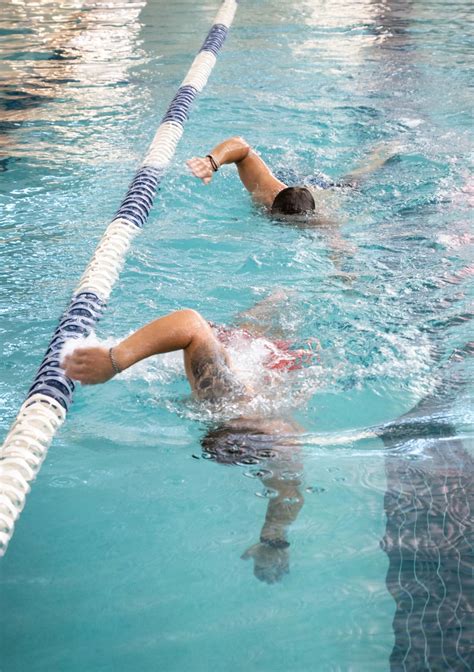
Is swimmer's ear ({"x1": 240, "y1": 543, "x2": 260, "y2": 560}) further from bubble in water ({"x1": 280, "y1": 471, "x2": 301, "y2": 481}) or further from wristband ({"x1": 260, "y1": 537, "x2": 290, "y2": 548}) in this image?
bubble in water ({"x1": 280, "y1": 471, "x2": 301, "y2": 481})

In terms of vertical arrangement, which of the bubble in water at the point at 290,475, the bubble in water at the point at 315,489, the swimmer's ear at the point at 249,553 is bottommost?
the bubble in water at the point at 290,475

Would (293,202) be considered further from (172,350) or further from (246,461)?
(246,461)

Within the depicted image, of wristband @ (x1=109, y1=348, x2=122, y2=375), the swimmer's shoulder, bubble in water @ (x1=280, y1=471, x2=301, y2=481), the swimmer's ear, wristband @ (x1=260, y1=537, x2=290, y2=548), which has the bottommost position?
bubble in water @ (x1=280, y1=471, x2=301, y2=481)

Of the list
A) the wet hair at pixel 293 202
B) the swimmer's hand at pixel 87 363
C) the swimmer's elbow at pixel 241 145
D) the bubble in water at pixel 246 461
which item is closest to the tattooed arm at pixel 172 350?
the swimmer's hand at pixel 87 363

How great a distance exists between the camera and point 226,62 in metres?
8.47

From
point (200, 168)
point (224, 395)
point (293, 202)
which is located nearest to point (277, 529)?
point (224, 395)

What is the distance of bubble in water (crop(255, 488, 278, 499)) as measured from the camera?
2258 millimetres

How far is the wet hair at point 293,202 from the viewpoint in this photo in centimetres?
442

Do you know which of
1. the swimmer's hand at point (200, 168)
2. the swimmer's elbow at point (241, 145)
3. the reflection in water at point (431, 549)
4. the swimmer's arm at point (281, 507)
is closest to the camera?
the reflection in water at point (431, 549)

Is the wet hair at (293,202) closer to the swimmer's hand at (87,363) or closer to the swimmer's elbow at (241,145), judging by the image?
the swimmer's elbow at (241,145)

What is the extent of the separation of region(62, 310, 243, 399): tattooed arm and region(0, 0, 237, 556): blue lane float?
214 millimetres

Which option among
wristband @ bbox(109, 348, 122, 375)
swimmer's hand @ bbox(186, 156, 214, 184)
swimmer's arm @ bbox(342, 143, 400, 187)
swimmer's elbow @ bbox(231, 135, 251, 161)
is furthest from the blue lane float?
swimmer's arm @ bbox(342, 143, 400, 187)

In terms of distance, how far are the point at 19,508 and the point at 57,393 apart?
1.89 feet

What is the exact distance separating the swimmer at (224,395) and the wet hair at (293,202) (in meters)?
1.95
